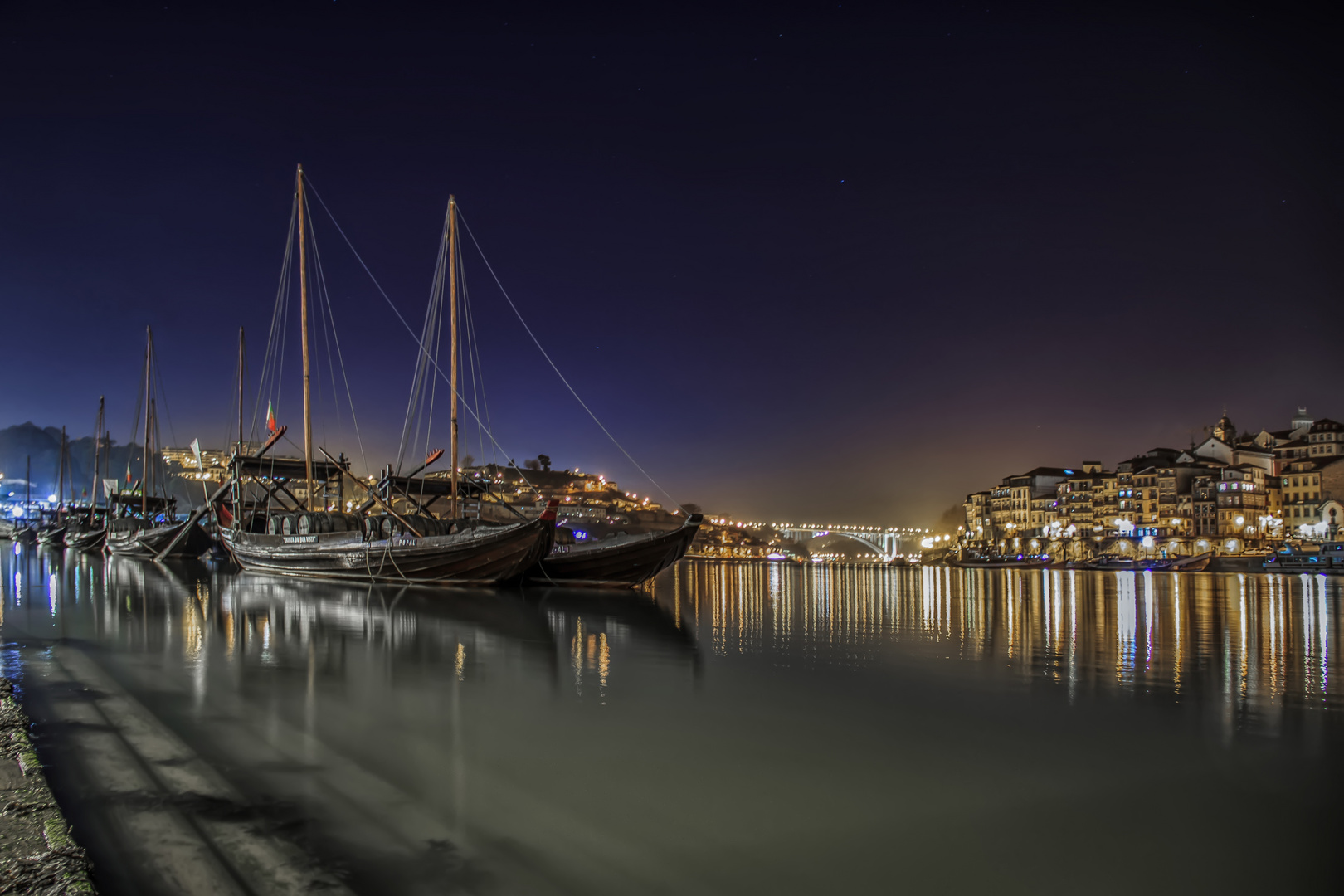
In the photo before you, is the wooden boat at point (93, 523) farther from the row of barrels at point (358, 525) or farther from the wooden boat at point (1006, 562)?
the wooden boat at point (1006, 562)

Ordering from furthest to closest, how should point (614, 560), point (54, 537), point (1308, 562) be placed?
point (54, 537) < point (1308, 562) < point (614, 560)

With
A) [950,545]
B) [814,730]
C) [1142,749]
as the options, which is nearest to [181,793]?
[814,730]

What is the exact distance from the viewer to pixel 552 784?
21.1 feet

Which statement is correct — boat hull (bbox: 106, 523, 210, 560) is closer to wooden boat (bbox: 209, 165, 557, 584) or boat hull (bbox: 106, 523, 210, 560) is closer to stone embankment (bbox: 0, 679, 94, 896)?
wooden boat (bbox: 209, 165, 557, 584)

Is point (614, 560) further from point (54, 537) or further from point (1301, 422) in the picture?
point (1301, 422)

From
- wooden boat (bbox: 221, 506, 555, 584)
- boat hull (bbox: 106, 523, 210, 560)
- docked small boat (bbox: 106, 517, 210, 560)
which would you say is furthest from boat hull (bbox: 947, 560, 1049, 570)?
docked small boat (bbox: 106, 517, 210, 560)

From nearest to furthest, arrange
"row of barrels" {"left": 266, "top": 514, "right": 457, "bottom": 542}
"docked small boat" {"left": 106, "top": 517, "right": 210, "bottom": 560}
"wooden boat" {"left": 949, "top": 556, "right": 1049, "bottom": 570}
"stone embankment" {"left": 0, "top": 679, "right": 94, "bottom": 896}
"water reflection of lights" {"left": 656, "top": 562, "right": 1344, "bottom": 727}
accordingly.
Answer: "stone embankment" {"left": 0, "top": 679, "right": 94, "bottom": 896} < "water reflection of lights" {"left": 656, "top": 562, "right": 1344, "bottom": 727} < "row of barrels" {"left": 266, "top": 514, "right": 457, "bottom": 542} < "docked small boat" {"left": 106, "top": 517, "right": 210, "bottom": 560} < "wooden boat" {"left": 949, "top": 556, "right": 1049, "bottom": 570}

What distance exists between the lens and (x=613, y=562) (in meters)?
33.0

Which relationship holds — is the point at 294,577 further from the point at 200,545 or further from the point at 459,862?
the point at 459,862

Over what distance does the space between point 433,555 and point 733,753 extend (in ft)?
81.5

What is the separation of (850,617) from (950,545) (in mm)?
147462

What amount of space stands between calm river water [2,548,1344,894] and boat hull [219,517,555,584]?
11955mm

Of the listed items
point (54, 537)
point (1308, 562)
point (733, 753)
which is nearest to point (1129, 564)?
point (1308, 562)

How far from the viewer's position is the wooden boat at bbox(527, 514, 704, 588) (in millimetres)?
32438
